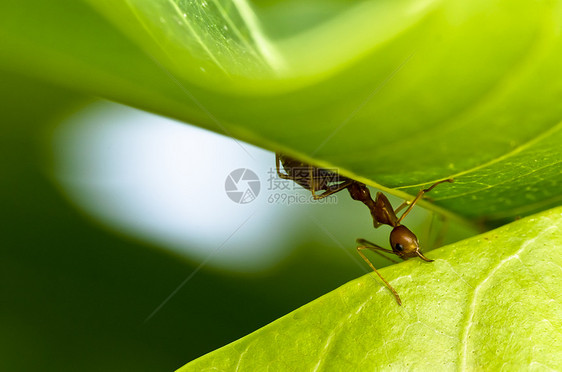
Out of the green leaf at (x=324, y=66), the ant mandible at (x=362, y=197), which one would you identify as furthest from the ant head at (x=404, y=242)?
the green leaf at (x=324, y=66)

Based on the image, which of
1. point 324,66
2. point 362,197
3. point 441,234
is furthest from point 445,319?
point 362,197

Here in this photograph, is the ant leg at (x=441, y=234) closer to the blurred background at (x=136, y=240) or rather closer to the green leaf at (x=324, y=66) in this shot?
the blurred background at (x=136, y=240)

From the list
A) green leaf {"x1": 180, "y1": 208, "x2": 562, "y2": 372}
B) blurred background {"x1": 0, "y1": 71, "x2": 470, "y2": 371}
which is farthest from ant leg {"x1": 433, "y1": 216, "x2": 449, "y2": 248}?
green leaf {"x1": 180, "y1": 208, "x2": 562, "y2": 372}

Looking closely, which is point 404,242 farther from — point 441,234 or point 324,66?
point 324,66

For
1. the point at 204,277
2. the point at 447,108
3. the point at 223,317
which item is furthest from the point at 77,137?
the point at 447,108

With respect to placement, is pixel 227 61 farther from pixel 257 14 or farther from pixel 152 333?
pixel 152 333

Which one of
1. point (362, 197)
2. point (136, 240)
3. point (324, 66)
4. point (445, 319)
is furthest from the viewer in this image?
point (362, 197)

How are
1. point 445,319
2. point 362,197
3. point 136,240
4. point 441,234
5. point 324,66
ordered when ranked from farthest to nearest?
point 362,197 → point 136,240 → point 441,234 → point 445,319 → point 324,66
